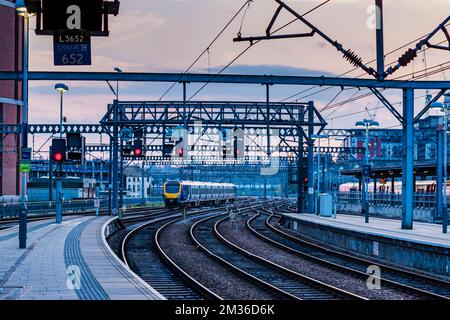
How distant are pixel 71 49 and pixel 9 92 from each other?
191 feet

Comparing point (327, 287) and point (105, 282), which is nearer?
point (105, 282)

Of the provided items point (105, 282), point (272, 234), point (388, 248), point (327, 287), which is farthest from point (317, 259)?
point (272, 234)

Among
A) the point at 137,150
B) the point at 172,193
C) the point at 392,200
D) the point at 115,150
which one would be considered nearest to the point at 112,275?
the point at 137,150

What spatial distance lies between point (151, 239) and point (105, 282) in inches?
723

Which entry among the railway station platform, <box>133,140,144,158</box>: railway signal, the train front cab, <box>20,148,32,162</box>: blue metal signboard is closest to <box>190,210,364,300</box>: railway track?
the railway station platform

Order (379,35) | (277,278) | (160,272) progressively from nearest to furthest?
(277,278)
(160,272)
(379,35)

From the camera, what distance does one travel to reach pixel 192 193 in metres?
78.4

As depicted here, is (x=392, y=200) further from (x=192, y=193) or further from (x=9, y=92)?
(x=9, y=92)

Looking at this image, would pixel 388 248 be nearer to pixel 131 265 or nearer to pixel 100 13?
pixel 131 265

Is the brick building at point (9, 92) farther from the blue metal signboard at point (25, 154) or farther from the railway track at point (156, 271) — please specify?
the blue metal signboard at point (25, 154)

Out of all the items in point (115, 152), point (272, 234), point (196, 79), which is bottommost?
point (272, 234)

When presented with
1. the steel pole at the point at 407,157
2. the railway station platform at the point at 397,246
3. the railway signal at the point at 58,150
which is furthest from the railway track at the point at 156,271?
the steel pole at the point at 407,157

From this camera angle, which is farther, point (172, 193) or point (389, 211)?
point (172, 193)
